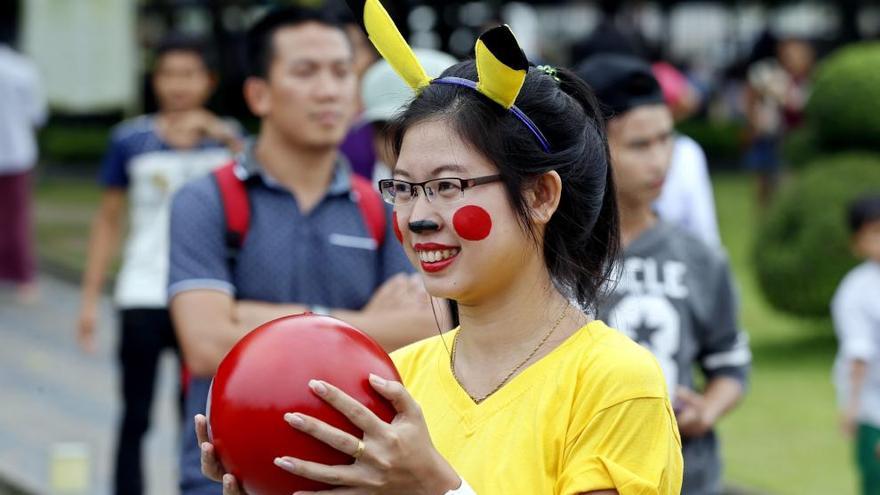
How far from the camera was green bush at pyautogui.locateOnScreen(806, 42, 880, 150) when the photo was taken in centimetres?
1143

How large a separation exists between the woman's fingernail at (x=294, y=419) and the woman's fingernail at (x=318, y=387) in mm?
52

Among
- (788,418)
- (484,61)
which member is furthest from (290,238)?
(788,418)

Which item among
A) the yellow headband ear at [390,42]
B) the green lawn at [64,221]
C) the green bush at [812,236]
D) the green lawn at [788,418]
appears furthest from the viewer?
the green lawn at [64,221]

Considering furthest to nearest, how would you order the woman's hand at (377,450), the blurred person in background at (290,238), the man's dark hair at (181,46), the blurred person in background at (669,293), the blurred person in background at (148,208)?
the man's dark hair at (181,46) → the blurred person in background at (148,208) → the blurred person in background at (669,293) → the blurred person in background at (290,238) → the woman's hand at (377,450)

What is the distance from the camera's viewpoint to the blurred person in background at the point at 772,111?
64.3 ft

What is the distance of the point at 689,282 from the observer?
4883 mm

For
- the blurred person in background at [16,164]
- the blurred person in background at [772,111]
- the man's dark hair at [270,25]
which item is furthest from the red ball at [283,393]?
the blurred person in background at [772,111]

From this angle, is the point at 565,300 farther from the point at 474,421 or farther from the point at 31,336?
the point at 31,336

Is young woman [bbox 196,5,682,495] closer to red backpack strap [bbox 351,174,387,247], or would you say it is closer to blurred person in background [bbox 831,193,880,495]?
red backpack strap [bbox 351,174,387,247]

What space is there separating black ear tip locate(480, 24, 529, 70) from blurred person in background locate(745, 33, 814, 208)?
55.3ft

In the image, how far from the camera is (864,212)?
720cm

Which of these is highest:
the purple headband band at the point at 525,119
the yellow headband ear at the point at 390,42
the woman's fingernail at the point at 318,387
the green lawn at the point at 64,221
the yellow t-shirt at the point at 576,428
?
the yellow headband ear at the point at 390,42

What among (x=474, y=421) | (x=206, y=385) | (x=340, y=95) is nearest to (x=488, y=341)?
(x=474, y=421)

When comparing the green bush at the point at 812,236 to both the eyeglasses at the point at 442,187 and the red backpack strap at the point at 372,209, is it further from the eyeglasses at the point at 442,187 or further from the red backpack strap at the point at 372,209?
the eyeglasses at the point at 442,187
